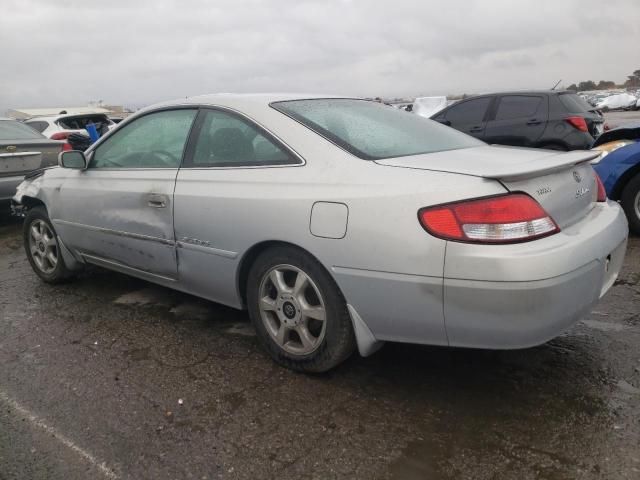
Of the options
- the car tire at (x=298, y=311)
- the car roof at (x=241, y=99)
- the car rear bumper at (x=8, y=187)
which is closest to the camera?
the car tire at (x=298, y=311)

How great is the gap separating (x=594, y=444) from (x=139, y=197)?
2780mm

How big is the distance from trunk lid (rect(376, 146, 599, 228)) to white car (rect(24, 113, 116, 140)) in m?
10.2

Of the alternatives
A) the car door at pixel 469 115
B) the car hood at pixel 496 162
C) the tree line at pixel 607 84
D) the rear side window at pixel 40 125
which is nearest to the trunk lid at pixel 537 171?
the car hood at pixel 496 162

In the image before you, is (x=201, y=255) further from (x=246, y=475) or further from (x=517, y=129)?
(x=517, y=129)

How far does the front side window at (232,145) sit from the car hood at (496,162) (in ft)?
2.09

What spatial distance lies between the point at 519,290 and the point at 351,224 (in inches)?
29.2

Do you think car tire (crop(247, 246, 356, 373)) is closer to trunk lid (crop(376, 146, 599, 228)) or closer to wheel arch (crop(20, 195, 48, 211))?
trunk lid (crop(376, 146, 599, 228))

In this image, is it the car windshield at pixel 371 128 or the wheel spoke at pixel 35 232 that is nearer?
the car windshield at pixel 371 128

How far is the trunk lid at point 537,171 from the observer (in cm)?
224

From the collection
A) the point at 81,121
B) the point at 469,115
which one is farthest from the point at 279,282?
the point at 81,121

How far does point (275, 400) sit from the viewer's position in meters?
2.58

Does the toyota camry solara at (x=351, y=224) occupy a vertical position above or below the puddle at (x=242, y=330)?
above

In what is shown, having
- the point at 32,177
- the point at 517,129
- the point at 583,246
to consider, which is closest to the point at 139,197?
the point at 32,177

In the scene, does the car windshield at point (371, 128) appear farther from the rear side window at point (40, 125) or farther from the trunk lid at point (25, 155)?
the rear side window at point (40, 125)
